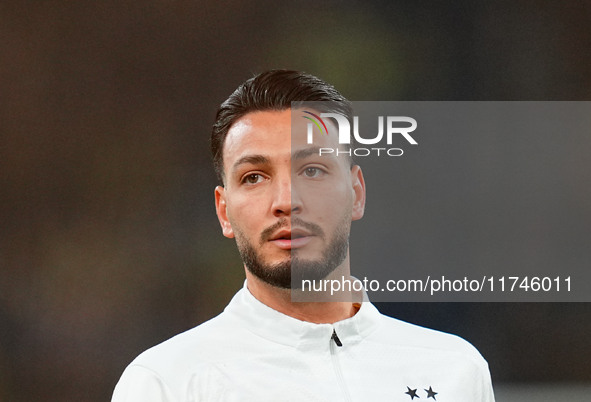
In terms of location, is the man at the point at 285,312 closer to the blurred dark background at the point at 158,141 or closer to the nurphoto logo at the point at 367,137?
the nurphoto logo at the point at 367,137

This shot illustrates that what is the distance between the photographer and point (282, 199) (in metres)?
1.25

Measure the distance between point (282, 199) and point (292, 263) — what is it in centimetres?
12

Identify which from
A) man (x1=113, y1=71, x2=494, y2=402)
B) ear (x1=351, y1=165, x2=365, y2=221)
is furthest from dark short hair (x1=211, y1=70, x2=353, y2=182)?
ear (x1=351, y1=165, x2=365, y2=221)

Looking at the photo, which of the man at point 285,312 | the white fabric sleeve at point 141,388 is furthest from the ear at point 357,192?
the white fabric sleeve at point 141,388

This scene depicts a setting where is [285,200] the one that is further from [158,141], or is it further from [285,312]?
[158,141]

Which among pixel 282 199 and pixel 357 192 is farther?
pixel 357 192

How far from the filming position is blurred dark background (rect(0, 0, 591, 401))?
4.86 ft

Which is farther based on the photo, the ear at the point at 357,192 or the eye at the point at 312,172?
the ear at the point at 357,192

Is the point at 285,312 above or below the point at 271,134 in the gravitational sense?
below

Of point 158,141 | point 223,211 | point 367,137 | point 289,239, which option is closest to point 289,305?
point 289,239

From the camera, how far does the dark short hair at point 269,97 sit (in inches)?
51.8

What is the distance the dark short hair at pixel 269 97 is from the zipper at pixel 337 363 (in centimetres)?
39

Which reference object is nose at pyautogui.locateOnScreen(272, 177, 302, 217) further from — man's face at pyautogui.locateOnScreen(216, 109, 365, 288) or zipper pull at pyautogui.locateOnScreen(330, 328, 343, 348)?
zipper pull at pyautogui.locateOnScreen(330, 328, 343, 348)

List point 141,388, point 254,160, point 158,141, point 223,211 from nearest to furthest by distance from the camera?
point 141,388
point 254,160
point 223,211
point 158,141
